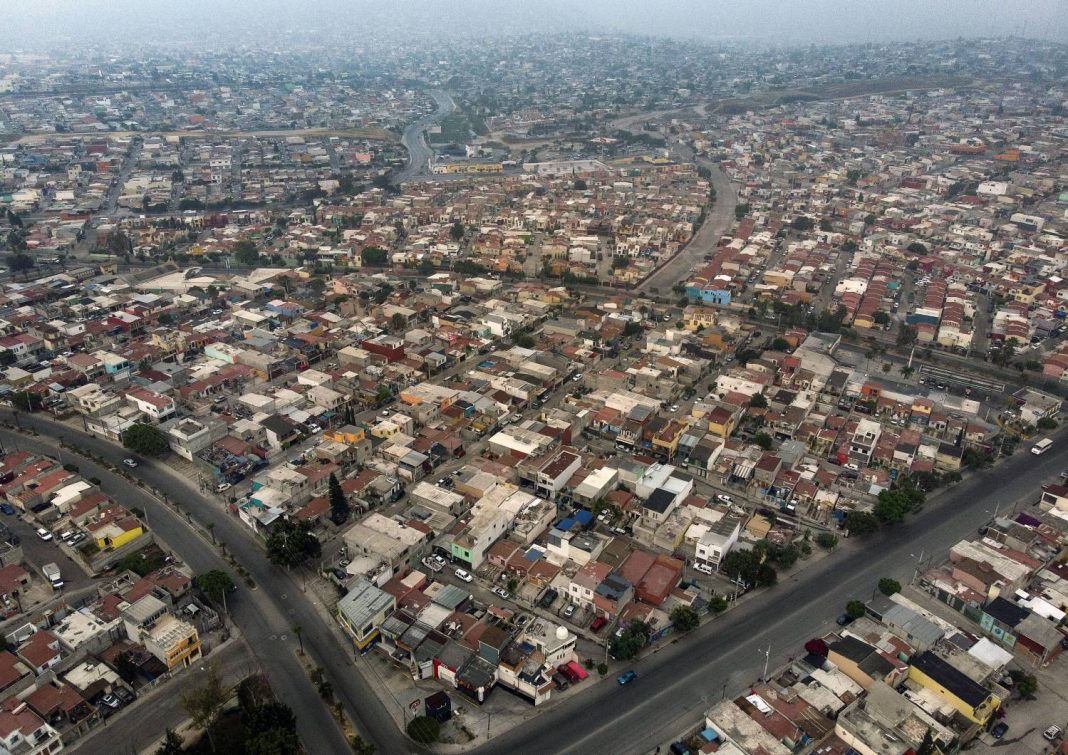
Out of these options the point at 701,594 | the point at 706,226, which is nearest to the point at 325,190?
the point at 706,226

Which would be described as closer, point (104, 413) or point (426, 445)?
point (426, 445)

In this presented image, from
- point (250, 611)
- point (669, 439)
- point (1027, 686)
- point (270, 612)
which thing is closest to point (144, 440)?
Result: point (250, 611)

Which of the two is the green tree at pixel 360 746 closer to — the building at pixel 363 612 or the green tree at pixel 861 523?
the building at pixel 363 612

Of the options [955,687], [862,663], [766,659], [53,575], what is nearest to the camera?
[955,687]

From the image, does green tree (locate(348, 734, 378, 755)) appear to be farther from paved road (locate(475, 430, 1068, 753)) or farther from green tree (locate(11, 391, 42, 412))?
green tree (locate(11, 391, 42, 412))

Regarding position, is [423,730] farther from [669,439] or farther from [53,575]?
[669,439]

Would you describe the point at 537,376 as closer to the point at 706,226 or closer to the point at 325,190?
the point at 706,226

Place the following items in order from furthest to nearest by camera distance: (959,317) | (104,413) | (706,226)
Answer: (706,226), (959,317), (104,413)
